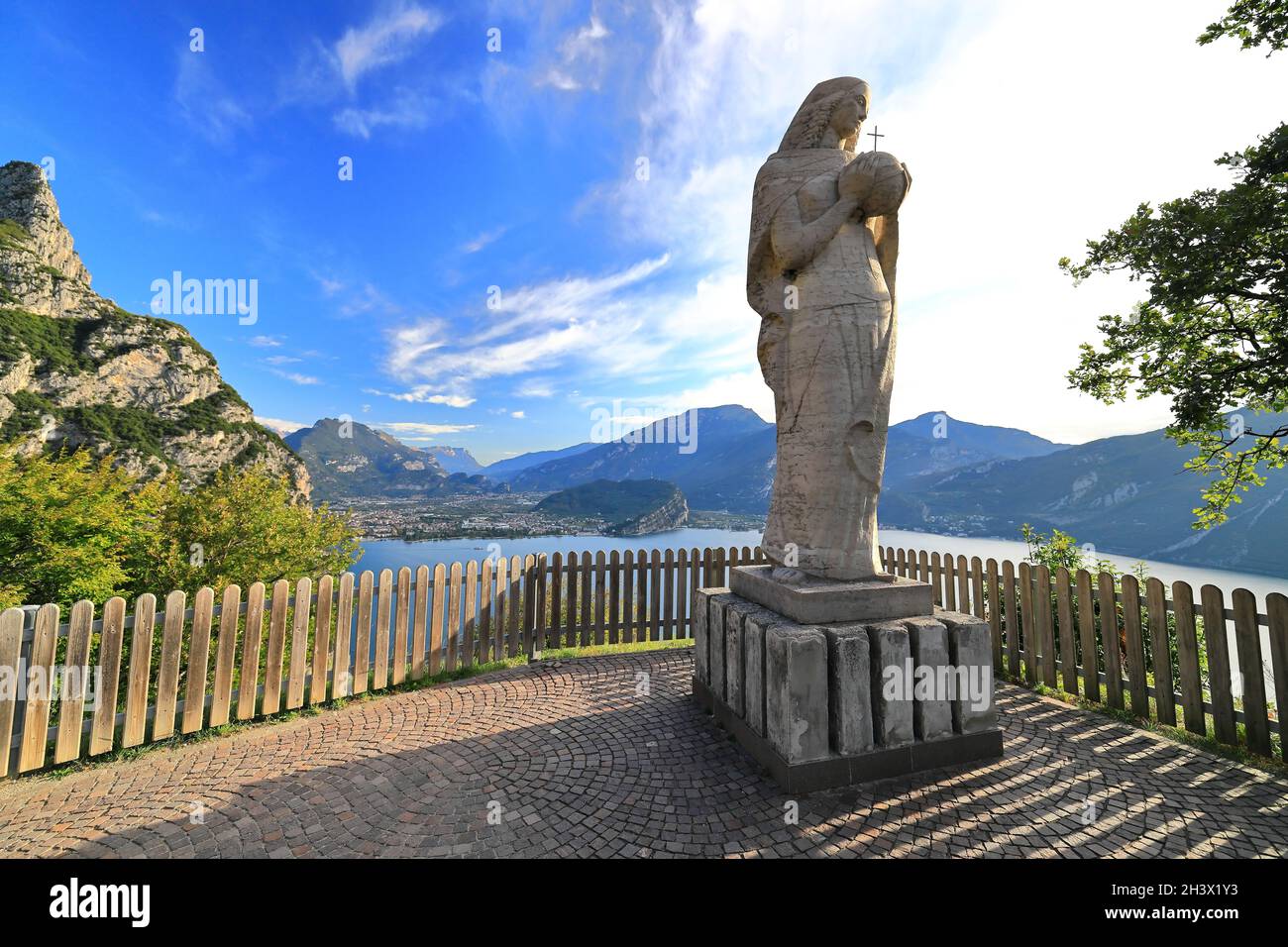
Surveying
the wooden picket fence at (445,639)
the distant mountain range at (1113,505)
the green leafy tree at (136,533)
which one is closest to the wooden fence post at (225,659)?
the wooden picket fence at (445,639)

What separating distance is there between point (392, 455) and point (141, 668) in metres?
142

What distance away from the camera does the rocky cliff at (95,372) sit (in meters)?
37.3

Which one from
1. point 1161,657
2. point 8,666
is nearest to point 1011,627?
point 1161,657

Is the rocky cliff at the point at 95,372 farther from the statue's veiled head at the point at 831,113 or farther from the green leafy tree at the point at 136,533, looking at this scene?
the statue's veiled head at the point at 831,113

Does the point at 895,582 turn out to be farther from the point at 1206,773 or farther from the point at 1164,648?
the point at 1164,648

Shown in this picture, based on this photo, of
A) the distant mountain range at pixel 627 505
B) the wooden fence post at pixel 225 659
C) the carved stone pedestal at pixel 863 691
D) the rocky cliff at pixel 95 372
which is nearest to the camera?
the carved stone pedestal at pixel 863 691

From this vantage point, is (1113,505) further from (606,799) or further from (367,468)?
(367,468)

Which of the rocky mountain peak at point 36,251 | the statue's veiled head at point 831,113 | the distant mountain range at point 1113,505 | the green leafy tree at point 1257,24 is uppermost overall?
the rocky mountain peak at point 36,251

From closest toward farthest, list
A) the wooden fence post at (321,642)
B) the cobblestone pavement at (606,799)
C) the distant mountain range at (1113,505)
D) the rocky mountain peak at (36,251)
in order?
the cobblestone pavement at (606,799) → the wooden fence post at (321,642) → the distant mountain range at (1113,505) → the rocky mountain peak at (36,251)

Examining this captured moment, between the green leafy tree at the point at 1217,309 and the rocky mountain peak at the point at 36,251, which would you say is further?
the rocky mountain peak at the point at 36,251

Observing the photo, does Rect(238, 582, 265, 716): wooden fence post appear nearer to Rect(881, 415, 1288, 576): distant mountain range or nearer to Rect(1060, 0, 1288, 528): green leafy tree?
Rect(1060, 0, 1288, 528): green leafy tree

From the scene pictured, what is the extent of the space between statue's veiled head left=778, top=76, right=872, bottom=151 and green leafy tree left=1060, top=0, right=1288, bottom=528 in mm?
3552

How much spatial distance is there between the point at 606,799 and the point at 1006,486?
299 feet

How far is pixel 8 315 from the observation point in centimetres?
4212
